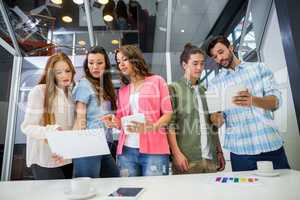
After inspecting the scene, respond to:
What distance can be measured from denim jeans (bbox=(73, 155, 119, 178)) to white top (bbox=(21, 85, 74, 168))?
9cm

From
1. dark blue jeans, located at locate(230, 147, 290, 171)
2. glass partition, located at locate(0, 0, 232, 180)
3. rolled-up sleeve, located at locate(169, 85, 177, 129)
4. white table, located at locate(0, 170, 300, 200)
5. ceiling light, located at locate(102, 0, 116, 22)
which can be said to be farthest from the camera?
ceiling light, located at locate(102, 0, 116, 22)

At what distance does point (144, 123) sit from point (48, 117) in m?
0.68

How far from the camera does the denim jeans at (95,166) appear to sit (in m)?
1.81

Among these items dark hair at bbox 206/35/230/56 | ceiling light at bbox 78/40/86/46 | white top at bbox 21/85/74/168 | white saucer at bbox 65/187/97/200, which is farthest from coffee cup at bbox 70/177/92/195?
dark hair at bbox 206/35/230/56

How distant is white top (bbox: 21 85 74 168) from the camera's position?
70.6 inches

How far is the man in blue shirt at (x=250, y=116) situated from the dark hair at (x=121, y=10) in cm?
87

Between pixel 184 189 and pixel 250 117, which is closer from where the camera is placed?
pixel 184 189

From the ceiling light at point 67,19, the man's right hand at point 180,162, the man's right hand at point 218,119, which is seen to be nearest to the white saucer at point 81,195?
the man's right hand at point 180,162

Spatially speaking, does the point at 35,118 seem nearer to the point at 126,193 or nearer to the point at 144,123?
the point at 144,123

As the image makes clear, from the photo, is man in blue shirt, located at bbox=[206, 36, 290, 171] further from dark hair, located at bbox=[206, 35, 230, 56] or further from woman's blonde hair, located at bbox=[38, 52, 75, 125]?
woman's blonde hair, located at bbox=[38, 52, 75, 125]

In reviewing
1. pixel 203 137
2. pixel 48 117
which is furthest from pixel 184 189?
pixel 48 117

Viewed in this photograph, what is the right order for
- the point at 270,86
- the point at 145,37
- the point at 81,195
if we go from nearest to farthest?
the point at 81,195 → the point at 270,86 → the point at 145,37

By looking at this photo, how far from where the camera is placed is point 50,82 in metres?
1.89

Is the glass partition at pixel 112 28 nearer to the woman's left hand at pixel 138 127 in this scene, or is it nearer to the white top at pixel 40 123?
the white top at pixel 40 123
